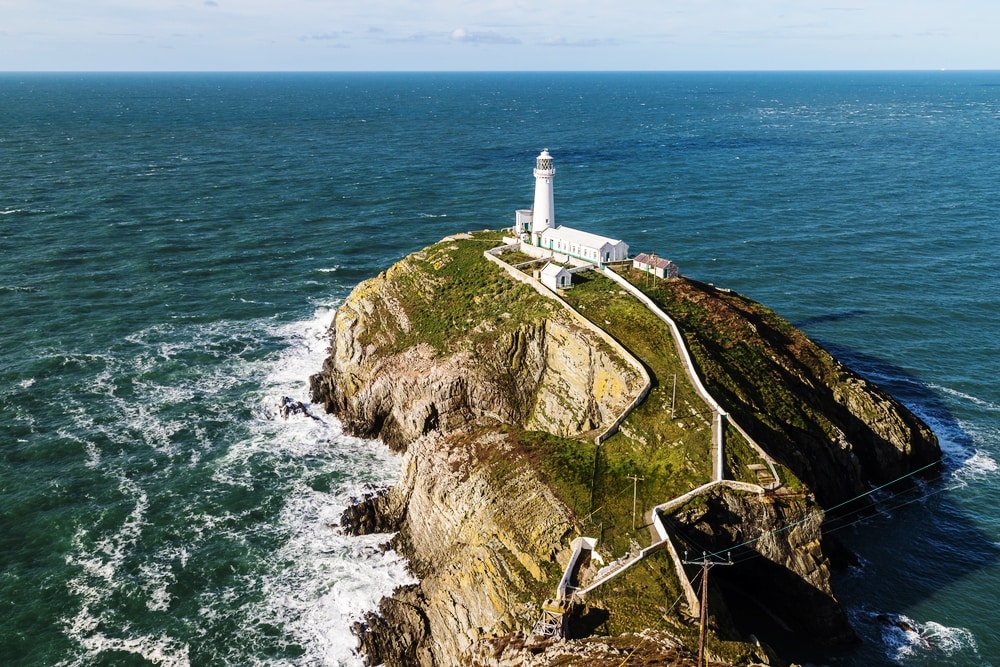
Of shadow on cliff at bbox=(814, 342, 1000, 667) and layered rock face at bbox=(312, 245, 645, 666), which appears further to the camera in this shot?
shadow on cliff at bbox=(814, 342, 1000, 667)

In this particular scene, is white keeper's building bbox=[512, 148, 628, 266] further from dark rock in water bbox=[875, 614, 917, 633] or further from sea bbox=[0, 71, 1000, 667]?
dark rock in water bbox=[875, 614, 917, 633]

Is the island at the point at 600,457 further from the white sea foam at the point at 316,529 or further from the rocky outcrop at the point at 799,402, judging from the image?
the white sea foam at the point at 316,529

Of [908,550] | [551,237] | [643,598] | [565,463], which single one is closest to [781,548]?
[643,598]

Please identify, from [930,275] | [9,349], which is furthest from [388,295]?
[930,275]

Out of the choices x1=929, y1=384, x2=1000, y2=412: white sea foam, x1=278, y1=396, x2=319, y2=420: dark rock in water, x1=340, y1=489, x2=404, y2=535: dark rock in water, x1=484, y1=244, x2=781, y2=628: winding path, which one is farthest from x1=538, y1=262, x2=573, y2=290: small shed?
x1=929, y1=384, x2=1000, y2=412: white sea foam

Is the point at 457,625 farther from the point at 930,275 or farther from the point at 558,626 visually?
the point at 930,275

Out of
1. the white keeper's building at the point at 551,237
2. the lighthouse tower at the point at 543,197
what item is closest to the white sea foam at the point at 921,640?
the white keeper's building at the point at 551,237

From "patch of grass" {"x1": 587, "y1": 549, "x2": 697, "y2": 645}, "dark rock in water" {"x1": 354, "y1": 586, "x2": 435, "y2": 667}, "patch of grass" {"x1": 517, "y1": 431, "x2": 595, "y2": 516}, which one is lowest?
"dark rock in water" {"x1": 354, "y1": 586, "x2": 435, "y2": 667}

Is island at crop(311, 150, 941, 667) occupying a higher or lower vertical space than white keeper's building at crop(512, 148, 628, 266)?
lower

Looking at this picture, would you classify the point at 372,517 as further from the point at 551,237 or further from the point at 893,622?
the point at 893,622
